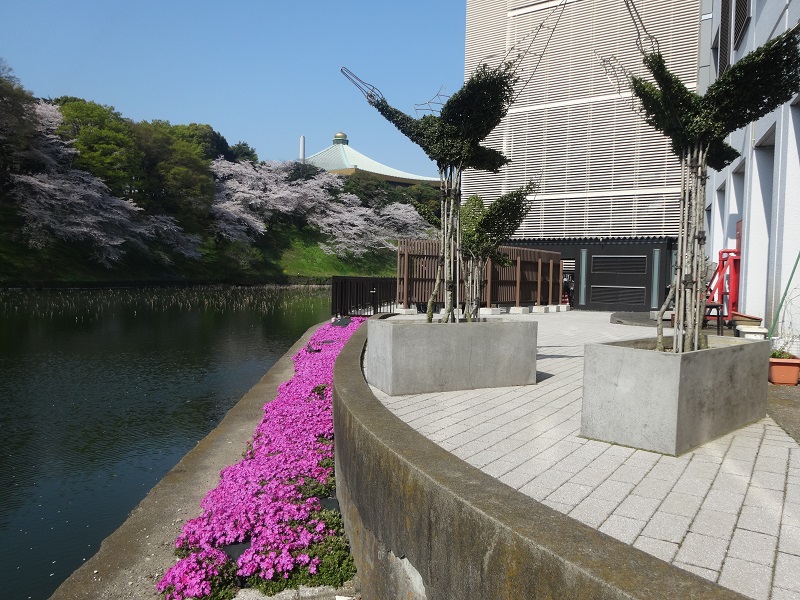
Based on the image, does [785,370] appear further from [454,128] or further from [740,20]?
[740,20]

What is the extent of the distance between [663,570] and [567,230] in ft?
91.5

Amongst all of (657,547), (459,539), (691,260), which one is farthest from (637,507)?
(691,260)

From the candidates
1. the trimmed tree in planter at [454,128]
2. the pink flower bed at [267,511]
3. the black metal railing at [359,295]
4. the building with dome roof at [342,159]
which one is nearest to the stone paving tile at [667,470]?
the pink flower bed at [267,511]

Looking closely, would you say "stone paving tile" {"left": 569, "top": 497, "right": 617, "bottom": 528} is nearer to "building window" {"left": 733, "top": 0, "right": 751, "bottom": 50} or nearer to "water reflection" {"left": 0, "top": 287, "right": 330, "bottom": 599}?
"water reflection" {"left": 0, "top": 287, "right": 330, "bottom": 599}

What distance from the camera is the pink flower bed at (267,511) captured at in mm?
4383

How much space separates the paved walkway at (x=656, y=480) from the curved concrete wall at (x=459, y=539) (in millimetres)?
746

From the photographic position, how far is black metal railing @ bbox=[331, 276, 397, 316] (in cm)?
2016

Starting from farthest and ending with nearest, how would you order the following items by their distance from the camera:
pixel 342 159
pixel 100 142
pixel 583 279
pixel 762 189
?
pixel 342 159, pixel 100 142, pixel 583 279, pixel 762 189

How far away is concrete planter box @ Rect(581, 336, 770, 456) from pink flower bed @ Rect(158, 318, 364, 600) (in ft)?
7.57

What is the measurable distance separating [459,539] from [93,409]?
9.16 metres

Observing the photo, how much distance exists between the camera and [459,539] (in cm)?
261

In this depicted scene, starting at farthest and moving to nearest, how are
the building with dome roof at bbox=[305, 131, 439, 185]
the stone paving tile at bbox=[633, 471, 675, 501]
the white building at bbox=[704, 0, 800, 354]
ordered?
1. the building with dome roof at bbox=[305, 131, 439, 185]
2. the white building at bbox=[704, 0, 800, 354]
3. the stone paving tile at bbox=[633, 471, 675, 501]

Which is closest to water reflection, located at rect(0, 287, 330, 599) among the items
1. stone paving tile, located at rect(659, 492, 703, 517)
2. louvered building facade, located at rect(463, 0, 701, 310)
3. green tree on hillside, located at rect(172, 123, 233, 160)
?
stone paving tile, located at rect(659, 492, 703, 517)

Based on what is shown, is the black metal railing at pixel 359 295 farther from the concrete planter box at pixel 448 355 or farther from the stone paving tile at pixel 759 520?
the stone paving tile at pixel 759 520
